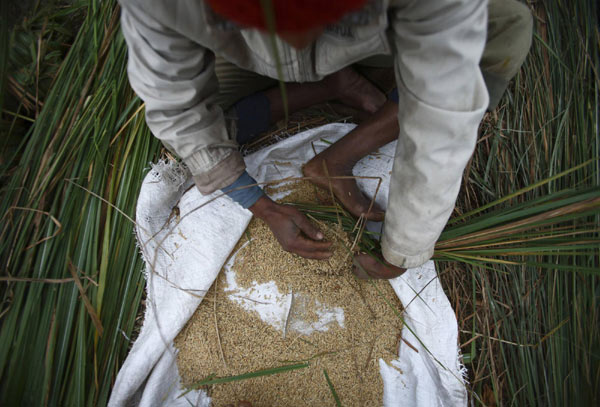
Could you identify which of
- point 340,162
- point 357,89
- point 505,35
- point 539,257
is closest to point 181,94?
point 340,162

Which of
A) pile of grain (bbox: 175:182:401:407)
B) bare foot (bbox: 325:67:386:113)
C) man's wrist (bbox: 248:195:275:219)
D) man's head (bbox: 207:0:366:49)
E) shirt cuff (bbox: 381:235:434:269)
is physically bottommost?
pile of grain (bbox: 175:182:401:407)

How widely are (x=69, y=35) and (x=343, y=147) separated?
3.64ft

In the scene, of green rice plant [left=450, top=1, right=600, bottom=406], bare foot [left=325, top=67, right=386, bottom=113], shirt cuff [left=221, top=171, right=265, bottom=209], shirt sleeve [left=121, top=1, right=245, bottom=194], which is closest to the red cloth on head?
shirt sleeve [left=121, top=1, right=245, bottom=194]

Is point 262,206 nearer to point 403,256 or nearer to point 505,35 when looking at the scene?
point 403,256

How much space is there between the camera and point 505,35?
0.90m

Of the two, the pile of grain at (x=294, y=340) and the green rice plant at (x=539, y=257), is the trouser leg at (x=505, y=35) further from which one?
the pile of grain at (x=294, y=340)

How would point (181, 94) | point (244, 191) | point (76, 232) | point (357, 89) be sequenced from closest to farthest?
point (181, 94)
point (244, 191)
point (76, 232)
point (357, 89)

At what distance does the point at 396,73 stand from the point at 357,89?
1.92 ft

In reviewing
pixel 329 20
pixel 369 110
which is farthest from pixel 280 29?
pixel 369 110

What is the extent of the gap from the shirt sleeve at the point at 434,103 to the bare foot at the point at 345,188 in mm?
320

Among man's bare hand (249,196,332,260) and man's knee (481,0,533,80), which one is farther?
man's bare hand (249,196,332,260)

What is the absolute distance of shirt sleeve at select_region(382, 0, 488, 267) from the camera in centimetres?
57

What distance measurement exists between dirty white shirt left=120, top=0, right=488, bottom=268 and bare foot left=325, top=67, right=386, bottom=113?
50cm

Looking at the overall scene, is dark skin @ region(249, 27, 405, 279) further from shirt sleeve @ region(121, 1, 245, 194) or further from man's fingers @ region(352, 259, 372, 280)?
shirt sleeve @ region(121, 1, 245, 194)
